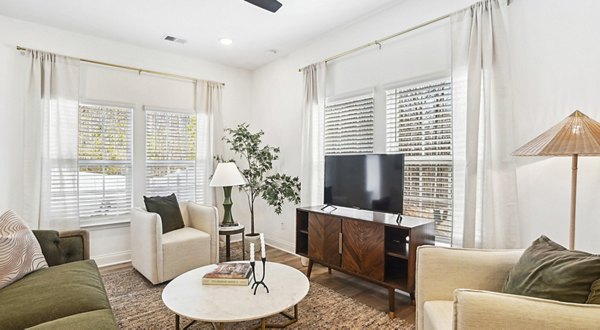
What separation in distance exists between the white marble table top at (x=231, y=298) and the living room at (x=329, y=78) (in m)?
1.46

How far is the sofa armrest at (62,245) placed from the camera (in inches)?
90.4

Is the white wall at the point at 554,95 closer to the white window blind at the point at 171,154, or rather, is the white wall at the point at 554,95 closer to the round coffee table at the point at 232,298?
the round coffee table at the point at 232,298

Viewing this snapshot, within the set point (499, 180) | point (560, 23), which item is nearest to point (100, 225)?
point (499, 180)

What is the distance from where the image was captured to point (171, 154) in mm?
4395

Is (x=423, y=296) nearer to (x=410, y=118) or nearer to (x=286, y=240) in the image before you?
(x=410, y=118)

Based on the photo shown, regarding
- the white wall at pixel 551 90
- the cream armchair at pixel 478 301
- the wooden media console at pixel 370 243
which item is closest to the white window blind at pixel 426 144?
the wooden media console at pixel 370 243

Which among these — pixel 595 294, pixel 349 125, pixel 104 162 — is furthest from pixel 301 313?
pixel 104 162

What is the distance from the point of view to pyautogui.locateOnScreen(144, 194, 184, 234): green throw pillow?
3.47 meters

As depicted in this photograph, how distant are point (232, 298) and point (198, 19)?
294cm

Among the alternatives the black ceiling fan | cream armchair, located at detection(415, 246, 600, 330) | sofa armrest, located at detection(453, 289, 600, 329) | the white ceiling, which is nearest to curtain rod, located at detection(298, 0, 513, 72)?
the white ceiling

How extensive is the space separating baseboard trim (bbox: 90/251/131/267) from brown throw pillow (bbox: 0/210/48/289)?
185 centimetres

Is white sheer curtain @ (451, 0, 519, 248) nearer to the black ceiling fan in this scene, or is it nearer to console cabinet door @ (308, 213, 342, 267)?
console cabinet door @ (308, 213, 342, 267)

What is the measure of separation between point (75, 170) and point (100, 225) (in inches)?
29.4

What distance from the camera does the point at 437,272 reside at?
176cm
